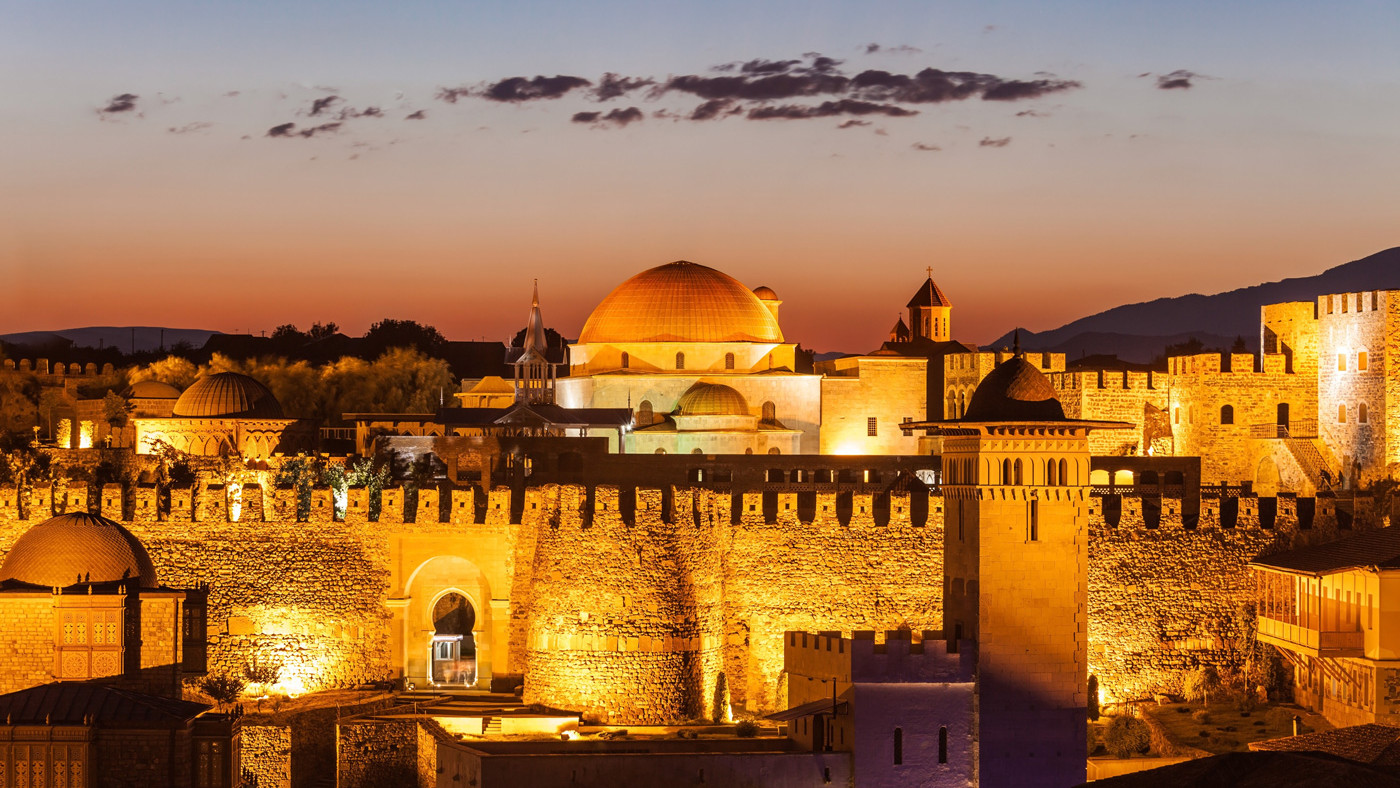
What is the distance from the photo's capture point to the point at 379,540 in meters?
36.8

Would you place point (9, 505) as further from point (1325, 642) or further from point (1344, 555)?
point (1344, 555)

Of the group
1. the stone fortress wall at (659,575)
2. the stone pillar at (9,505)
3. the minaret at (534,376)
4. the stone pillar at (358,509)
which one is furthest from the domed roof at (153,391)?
the stone pillar at (358,509)

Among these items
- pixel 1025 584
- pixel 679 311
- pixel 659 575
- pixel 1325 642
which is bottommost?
pixel 1325 642

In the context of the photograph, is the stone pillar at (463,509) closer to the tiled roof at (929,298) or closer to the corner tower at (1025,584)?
the corner tower at (1025,584)

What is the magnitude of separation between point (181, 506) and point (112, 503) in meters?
1.21

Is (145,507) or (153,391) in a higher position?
(153,391)

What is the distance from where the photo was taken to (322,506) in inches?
1455

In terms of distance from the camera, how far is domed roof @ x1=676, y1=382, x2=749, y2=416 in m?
50.9

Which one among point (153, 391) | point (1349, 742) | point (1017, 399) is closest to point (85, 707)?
point (1017, 399)

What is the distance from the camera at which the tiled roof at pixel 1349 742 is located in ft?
93.1

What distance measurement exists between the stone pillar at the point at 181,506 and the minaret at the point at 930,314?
32.6 meters

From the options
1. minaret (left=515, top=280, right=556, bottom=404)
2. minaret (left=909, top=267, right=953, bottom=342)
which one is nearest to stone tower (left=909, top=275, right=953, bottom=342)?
minaret (left=909, top=267, right=953, bottom=342)

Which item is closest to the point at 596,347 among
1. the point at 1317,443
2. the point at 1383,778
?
the point at 1317,443

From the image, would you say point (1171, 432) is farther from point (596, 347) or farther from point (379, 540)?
point (379, 540)
